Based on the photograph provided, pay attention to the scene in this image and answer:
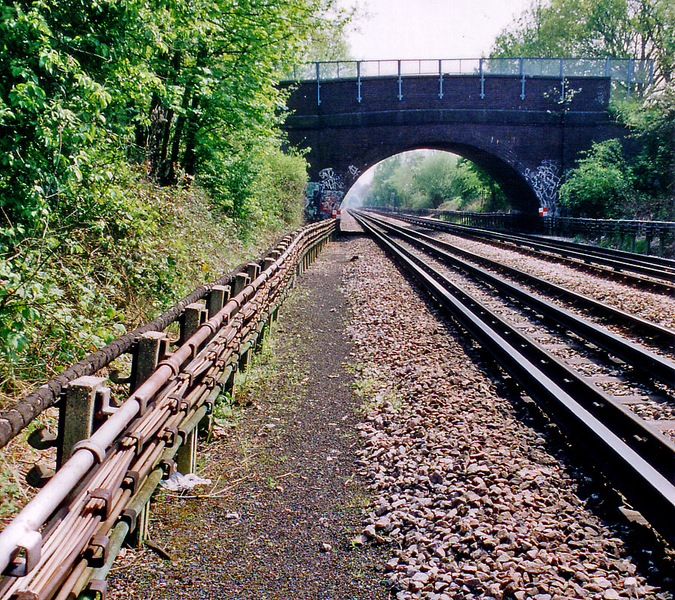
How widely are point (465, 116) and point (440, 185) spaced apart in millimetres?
41743

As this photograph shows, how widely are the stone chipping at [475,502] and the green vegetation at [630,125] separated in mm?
21834

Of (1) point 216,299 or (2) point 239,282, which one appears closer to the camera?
(1) point 216,299

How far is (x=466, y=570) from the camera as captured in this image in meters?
2.91

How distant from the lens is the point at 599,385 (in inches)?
221

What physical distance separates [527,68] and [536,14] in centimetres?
2677

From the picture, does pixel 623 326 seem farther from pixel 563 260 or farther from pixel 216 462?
pixel 563 260

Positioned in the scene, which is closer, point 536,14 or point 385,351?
point 385,351

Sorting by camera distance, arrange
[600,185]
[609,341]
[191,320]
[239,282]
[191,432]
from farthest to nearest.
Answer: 1. [600,185]
2. [609,341]
3. [239,282]
4. [191,320]
5. [191,432]

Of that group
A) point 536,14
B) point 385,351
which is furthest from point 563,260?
point 536,14

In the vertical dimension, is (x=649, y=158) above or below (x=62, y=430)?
above

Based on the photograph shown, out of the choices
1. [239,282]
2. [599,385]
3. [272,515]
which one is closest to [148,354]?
[272,515]

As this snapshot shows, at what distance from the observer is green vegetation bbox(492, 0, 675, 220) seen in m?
26.0

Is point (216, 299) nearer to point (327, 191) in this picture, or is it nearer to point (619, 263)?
point (619, 263)

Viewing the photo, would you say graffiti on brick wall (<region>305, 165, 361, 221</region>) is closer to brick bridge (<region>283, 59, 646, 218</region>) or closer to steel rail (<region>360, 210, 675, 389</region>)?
brick bridge (<region>283, 59, 646, 218</region>)
